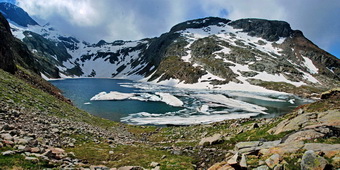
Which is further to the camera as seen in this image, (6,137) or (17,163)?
(6,137)

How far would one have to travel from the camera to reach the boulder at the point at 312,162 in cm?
686

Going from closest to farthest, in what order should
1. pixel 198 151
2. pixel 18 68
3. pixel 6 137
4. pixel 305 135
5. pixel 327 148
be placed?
1. pixel 327 148
2. pixel 6 137
3. pixel 305 135
4. pixel 198 151
5. pixel 18 68

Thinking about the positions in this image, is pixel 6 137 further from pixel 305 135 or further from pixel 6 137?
pixel 305 135

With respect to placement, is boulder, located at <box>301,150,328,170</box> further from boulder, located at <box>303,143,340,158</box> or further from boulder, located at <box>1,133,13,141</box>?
boulder, located at <box>1,133,13,141</box>

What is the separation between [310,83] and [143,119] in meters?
172

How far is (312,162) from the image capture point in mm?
7160

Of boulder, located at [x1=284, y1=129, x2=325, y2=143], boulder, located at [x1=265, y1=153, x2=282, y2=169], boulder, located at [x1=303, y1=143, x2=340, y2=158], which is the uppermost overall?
boulder, located at [x1=284, y1=129, x2=325, y2=143]

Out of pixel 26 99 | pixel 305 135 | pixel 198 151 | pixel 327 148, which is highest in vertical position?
pixel 26 99

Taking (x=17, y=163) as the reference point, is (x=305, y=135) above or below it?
above

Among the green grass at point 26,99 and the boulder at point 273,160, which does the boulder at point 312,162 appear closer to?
the boulder at point 273,160

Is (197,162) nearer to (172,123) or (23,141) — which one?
(23,141)

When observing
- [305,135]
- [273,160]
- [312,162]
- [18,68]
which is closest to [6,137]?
[273,160]

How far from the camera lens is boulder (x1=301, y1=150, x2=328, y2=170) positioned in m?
6.86

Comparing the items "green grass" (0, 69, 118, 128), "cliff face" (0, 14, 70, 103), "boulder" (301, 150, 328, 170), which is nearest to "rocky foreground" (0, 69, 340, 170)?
"boulder" (301, 150, 328, 170)
